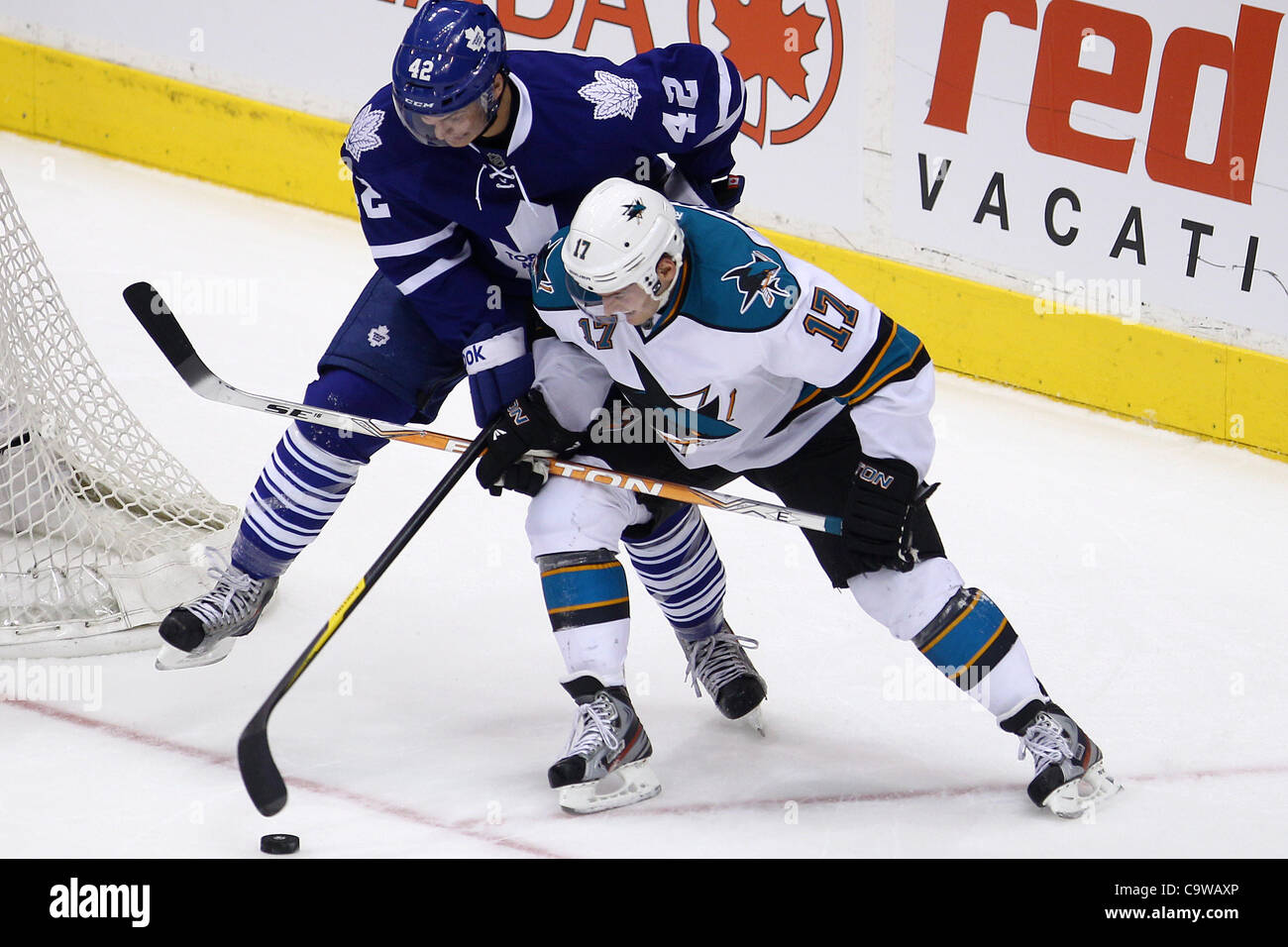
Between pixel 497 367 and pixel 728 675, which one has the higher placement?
pixel 497 367

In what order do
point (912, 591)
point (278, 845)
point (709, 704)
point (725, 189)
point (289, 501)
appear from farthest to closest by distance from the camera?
point (709, 704)
point (725, 189)
point (289, 501)
point (912, 591)
point (278, 845)

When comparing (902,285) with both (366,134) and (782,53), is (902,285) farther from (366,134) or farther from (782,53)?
(366,134)

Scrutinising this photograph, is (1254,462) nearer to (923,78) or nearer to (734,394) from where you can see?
(923,78)

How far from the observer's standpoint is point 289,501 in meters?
3.28

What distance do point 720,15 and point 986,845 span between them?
119 inches

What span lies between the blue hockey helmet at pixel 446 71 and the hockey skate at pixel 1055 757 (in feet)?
4.47

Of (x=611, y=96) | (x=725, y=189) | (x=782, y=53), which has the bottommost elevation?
(x=725, y=189)

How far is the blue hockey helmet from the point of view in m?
2.88

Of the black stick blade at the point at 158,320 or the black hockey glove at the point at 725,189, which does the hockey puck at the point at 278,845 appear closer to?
the black stick blade at the point at 158,320

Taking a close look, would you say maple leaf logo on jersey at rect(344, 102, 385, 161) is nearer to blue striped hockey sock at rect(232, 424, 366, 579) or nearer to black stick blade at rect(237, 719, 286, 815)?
blue striped hockey sock at rect(232, 424, 366, 579)

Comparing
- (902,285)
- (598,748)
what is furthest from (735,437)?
(902,285)

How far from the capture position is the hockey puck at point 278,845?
279cm

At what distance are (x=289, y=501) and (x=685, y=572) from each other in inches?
29.4

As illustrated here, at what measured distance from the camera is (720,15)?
204 inches
